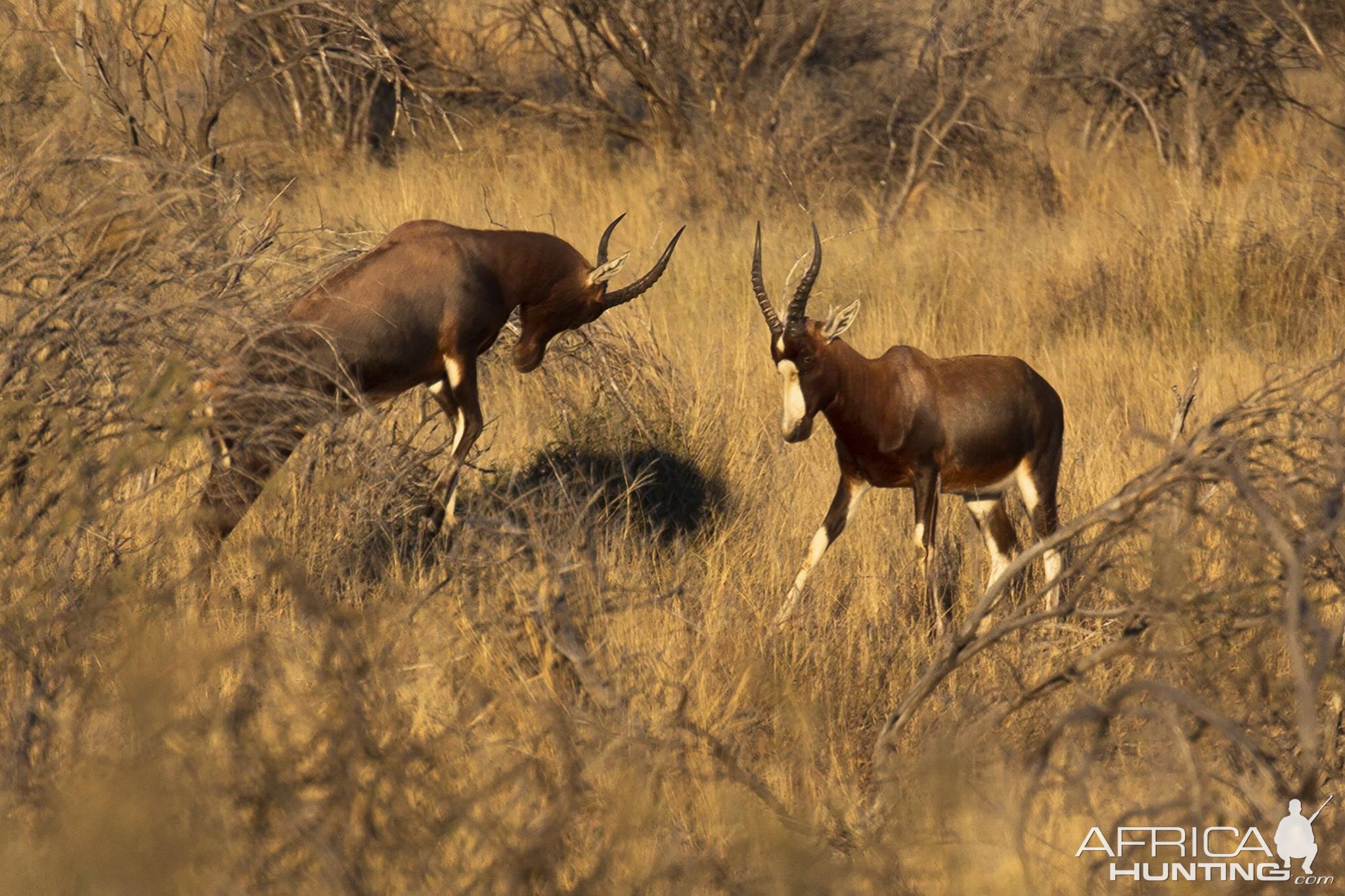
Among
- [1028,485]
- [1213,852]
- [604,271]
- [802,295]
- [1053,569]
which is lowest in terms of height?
[1053,569]

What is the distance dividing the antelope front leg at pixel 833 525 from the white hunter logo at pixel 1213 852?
1.79 metres

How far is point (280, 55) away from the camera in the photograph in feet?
39.7

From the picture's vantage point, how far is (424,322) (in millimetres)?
5500

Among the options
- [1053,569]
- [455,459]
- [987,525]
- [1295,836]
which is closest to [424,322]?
[455,459]

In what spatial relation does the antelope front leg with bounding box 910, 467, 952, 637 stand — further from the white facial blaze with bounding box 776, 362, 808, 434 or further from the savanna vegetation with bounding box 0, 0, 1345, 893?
the white facial blaze with bounding box 776, 362, 808, 434

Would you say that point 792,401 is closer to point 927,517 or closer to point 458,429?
point 927,517

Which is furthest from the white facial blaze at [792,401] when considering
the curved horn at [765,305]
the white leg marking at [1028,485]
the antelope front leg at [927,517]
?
Result: the white leg marking at [1028,485]

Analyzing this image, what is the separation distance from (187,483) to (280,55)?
21.8ft

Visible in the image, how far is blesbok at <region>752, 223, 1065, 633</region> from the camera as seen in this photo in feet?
18.1

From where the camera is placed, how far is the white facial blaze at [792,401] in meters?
5.45

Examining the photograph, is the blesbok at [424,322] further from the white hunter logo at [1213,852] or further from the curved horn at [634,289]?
the white hunter logo at [1213,852]

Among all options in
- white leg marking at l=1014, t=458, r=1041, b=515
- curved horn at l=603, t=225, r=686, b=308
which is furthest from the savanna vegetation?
curved horn at l=603, t=225, r=686, b=308

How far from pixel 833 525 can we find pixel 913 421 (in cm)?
45

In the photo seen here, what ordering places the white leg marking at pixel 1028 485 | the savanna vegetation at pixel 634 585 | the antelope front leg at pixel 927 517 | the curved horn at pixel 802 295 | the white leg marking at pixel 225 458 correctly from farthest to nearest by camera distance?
1. the white leg marking at pixel 1028 485
2. the antelope front leg at pixel 927 517
3. the curved horn at pixel 802 295
4. the white leg marking at pixel 225 458
5. the savanna vegetation at pixel 634 585
